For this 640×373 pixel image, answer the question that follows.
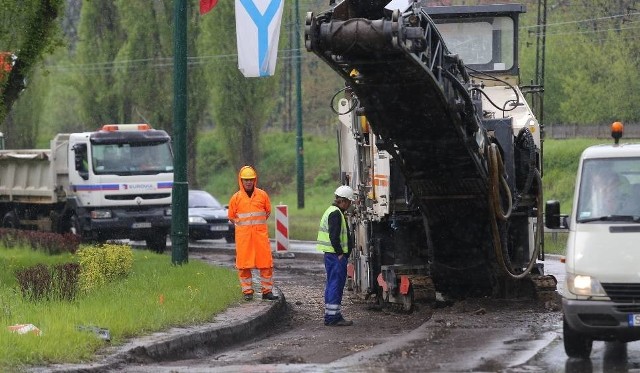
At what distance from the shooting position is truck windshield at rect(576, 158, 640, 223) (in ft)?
37.6

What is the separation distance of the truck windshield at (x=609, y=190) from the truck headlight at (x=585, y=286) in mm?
736

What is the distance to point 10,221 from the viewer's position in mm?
33594

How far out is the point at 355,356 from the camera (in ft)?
38.2

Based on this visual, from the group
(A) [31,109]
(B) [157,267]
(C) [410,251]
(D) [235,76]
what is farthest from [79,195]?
(A) [31,109]

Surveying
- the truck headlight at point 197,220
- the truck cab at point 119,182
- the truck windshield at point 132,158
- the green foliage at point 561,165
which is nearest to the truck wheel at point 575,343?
the truck cab at point 119,182

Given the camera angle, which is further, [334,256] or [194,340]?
[334,256]

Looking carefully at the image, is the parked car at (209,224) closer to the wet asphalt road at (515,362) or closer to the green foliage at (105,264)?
the green foliage at (105,264)

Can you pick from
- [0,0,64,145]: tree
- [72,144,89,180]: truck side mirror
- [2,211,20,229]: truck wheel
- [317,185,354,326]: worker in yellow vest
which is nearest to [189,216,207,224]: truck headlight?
[72,144,89,180]: truck side mirror

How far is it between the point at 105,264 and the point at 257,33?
3.76 m

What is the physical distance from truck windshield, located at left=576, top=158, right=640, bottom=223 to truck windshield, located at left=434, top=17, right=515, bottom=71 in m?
5.14

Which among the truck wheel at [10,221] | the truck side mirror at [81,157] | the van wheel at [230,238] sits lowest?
the van wheel at [230,238]

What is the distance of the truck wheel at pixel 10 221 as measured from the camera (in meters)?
33.2

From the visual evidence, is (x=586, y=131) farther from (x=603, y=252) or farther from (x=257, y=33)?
(x=603, y=252)

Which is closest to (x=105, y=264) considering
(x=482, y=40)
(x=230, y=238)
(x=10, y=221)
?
(x=482, y=40)
